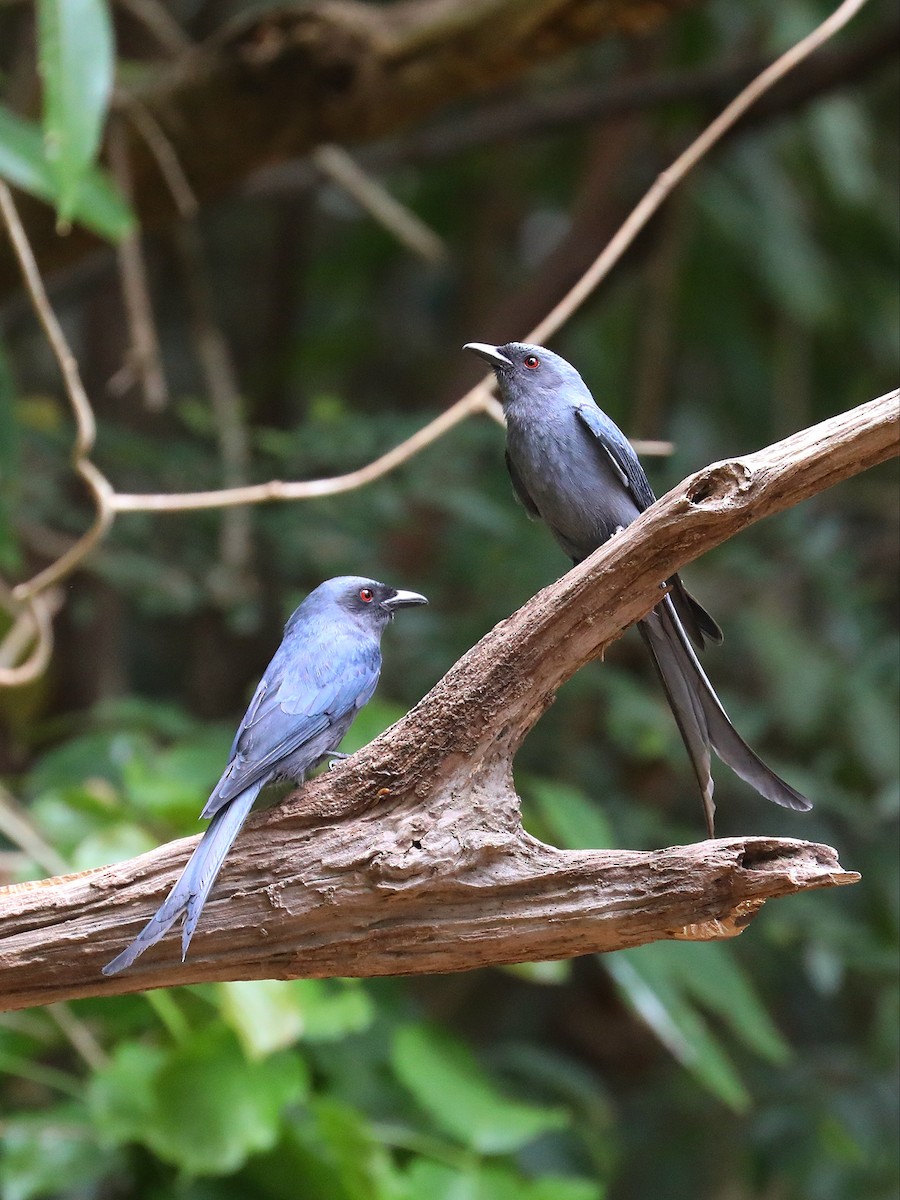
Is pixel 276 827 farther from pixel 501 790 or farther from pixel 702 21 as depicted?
pixel 702 21

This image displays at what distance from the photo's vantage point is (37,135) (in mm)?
4082

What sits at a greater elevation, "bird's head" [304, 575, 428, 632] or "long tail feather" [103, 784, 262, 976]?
"bird's head" [304, 575, 428, 632]

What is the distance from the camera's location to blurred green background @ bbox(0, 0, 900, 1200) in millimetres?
4570

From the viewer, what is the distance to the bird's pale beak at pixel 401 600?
3.30 meters

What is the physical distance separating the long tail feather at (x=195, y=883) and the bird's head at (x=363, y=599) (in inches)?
27.7

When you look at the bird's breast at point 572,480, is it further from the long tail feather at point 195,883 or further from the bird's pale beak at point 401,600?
the long tail feather at point 195,883

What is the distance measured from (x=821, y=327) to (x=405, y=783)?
5.84 metres

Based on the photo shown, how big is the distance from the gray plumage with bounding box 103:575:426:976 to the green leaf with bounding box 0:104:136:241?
1.45 m

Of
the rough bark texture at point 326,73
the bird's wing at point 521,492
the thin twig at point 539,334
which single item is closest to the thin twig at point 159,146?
the rough bark texture at point 326,73

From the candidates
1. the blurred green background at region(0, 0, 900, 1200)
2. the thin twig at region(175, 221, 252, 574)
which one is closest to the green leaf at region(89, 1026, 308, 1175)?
the blurred green background at region(0, 0, 900, 1200)

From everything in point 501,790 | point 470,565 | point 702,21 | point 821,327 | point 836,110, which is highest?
point 702,21

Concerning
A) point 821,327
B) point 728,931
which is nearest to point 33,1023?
point 728,931

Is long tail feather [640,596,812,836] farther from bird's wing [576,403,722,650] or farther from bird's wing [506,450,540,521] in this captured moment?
bird's wing [506,450,540,521]

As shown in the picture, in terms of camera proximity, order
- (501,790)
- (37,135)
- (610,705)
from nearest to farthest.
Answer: (501,790)
(37,135)
(610,705)
